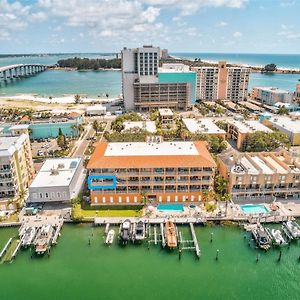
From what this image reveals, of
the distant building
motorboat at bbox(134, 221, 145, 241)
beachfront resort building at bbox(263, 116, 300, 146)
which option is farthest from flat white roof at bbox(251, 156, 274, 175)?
the distant building

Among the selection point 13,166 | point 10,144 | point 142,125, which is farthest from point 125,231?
point 142,125

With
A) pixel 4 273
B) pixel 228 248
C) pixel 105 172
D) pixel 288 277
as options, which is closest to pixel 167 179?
pixel 105 172

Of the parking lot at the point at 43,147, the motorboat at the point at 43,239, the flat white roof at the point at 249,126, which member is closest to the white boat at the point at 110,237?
the motorboat at the point at 43,239

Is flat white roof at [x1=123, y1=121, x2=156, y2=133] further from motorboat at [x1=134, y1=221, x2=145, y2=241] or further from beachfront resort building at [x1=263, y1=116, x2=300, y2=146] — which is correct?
motorboat at [x1=134, y1=221, x2=145, y2=241]

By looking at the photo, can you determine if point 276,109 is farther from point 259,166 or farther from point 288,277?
point 288,277

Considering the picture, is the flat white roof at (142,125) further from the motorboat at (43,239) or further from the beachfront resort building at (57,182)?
the motorboat at (43,239)

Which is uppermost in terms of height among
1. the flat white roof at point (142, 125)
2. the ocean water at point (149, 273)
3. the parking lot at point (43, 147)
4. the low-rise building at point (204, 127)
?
the low-rise building at point (204, 127)
